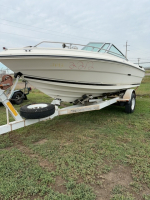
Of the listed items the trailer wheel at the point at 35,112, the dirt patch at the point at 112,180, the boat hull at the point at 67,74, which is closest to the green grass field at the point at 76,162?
the dirt patch at the point at 112,180

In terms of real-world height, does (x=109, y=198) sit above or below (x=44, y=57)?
below

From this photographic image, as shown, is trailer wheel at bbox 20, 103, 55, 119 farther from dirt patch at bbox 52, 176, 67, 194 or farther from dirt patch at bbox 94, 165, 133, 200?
dirt patch at bbox 94, 165, 133, 200

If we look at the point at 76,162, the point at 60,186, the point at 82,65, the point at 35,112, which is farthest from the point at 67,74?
the point at 60,186

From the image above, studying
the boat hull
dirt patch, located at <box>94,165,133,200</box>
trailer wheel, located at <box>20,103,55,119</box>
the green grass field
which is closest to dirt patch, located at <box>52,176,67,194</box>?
the green grass field

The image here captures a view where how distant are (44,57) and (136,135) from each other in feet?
8.18

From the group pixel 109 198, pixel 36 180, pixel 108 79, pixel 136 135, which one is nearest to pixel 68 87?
pixel 108 79

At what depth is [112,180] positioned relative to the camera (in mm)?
2045

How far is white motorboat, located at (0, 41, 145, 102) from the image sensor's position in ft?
9.87

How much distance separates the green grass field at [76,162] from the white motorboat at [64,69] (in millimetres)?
978

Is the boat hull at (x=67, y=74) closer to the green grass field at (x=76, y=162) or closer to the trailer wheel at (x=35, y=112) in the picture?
the trailer wheel at (x=35, y=112)

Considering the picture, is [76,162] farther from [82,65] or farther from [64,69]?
[82,65]

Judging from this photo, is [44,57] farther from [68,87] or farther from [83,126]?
[83,126]

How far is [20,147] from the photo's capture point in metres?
2.93

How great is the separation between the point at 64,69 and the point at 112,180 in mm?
2192
